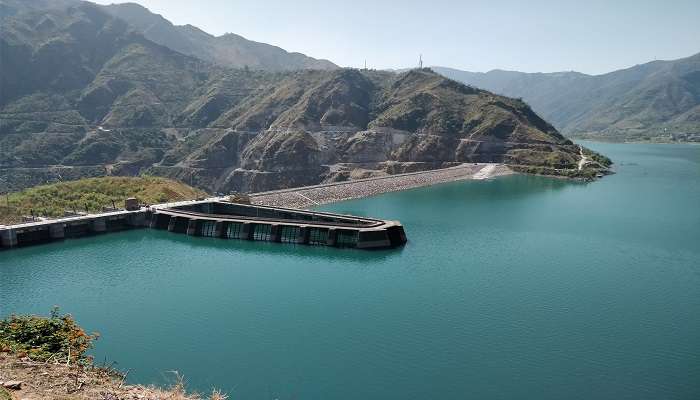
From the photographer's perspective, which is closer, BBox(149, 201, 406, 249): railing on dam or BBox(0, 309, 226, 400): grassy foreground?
BBox(0, 309, 226, 400): grassy foreground

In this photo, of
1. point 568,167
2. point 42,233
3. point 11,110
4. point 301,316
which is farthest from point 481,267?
point 11,110

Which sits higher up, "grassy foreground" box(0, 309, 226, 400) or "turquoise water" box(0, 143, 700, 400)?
"grassy foreground" box(0, 309, 226, 400)

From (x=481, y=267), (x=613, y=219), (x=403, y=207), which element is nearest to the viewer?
(x=481, y=267)

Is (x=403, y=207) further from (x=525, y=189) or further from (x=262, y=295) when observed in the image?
(x=262, y=295)

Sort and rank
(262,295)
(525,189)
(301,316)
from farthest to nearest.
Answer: (525,189) → (262,295) → (301,316)

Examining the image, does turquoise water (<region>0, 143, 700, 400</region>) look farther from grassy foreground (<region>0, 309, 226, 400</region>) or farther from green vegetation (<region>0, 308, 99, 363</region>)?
grassy foreground (<region>0, 309, 226, 400</region>)

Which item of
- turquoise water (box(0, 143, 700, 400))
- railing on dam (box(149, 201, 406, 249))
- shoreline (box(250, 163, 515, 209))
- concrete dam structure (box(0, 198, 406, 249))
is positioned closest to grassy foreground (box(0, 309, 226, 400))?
turquoise water (box(0, 143, 700, 400))

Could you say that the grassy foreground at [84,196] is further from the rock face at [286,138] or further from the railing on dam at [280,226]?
the rock face at [286,138]

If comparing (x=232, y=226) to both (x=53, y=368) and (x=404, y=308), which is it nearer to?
(x=404, y=308)
